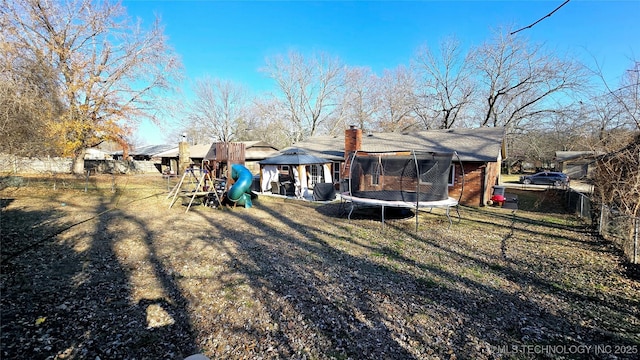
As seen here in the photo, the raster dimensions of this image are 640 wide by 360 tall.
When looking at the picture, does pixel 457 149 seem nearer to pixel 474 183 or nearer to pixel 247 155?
pixel 474 183

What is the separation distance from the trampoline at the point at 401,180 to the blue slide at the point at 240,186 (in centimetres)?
372

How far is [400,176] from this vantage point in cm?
1028

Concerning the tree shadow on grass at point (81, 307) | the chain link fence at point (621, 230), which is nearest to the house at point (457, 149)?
the chain link fence at point (621, 230)

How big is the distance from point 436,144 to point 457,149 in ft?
5.00

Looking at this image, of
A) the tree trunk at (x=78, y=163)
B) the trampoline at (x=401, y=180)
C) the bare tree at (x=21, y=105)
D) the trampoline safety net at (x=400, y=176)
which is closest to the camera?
the bare tree at (x=21, y=105)

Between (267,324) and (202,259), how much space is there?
8.64 feet

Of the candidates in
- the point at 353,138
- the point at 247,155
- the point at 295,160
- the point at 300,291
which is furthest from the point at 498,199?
the point at 247,155

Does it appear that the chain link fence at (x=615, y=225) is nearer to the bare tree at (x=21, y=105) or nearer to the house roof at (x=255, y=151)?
the bare tree at (x=21, y=105)

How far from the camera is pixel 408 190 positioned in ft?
34.4

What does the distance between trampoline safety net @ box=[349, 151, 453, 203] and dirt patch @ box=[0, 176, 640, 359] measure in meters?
1.76

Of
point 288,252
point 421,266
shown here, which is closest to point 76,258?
point 288,252

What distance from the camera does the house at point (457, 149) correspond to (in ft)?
41.0

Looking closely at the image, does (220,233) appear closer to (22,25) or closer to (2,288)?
(2,288)

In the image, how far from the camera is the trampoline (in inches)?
348
